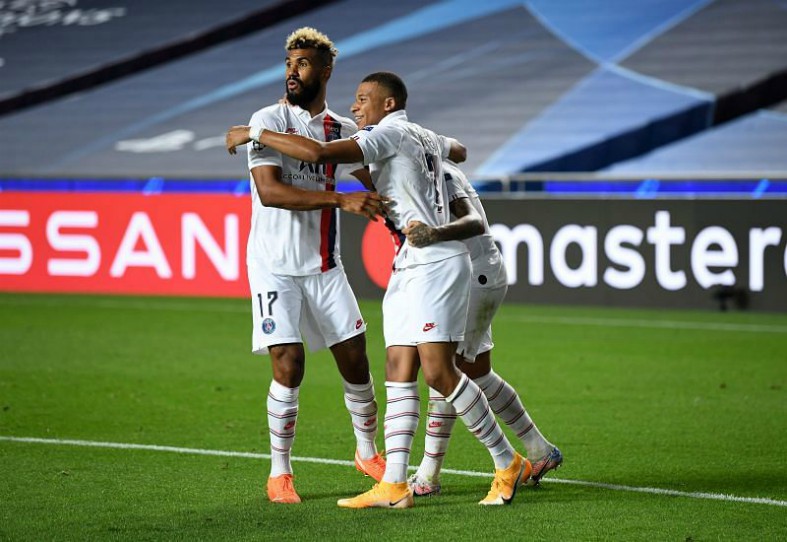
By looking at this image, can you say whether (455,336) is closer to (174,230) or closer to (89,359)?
(89,359)

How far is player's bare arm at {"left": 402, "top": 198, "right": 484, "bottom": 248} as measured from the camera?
5.40 metres

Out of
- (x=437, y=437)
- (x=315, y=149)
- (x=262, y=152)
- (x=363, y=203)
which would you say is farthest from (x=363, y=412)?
(x=315, y=149)

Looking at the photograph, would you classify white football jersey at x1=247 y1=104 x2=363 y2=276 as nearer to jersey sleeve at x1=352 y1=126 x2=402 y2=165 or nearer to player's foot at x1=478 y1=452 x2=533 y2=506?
jersey sleeve at x1=352 y1=126 x2=402 y2=165

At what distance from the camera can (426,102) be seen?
21.5m

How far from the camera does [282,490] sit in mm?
5715

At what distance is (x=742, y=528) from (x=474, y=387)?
47.7 inches

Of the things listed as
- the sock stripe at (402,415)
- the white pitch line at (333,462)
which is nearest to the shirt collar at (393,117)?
the sock stripe at (402,415)

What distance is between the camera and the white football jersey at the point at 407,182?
17.8 feet

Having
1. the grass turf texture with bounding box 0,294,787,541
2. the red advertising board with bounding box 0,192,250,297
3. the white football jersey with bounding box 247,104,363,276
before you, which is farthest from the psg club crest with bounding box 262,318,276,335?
the red advertising board with bounding box 0,192,250,297

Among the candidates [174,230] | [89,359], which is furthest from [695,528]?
[174,230]

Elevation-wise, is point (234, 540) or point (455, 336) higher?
point (455, 336)

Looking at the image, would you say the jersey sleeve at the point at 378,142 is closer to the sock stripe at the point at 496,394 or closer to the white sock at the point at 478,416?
the white sock at the point at 478,416

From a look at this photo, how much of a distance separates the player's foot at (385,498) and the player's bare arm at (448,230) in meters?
1.03

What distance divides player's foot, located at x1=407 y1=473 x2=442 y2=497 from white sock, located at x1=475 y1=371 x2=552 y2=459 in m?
0.47
